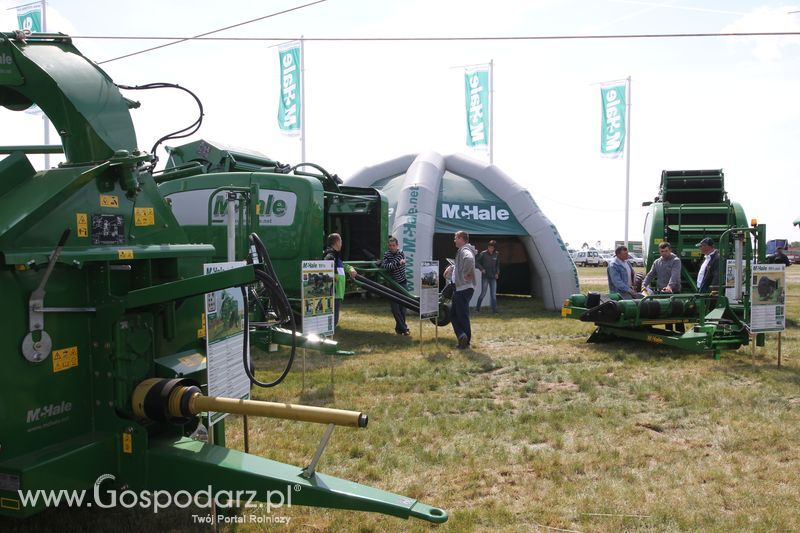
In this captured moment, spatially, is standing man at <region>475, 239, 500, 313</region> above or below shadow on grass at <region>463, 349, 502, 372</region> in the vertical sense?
above

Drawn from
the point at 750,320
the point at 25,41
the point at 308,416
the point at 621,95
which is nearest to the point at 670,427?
the point at 750,320

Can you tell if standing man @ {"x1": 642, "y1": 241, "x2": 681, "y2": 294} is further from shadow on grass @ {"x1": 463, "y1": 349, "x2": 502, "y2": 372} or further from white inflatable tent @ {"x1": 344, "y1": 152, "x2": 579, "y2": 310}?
white inflatable tent @ {"x1": 344, "y1": 152, "x2": 579, "y2": 310}

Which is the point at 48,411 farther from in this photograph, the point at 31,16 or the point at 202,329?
the point at 31,16

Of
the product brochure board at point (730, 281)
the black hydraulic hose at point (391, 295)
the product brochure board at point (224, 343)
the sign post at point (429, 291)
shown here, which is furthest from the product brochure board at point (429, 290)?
the product brochure board at point (224, 343)

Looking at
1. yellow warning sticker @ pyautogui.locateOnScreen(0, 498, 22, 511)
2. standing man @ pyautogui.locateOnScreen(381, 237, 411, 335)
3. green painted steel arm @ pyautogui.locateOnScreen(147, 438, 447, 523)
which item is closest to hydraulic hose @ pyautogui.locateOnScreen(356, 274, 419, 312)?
standing man @ pyautogui.locateOnScreen(381, 237, 411, 335)

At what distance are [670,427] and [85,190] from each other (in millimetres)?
4867

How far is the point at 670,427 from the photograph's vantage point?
560 cm

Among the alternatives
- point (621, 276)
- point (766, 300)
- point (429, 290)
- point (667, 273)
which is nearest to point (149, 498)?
point (429, 290)

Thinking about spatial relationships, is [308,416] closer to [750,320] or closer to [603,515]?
[603,515]

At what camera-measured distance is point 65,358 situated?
3131 mm

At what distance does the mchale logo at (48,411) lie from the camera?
2.96 m

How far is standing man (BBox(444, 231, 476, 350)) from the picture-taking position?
927 cm

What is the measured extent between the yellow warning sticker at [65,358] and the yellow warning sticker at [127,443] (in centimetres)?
43

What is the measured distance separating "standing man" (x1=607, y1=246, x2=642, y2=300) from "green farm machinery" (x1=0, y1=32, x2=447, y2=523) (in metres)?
7.71
